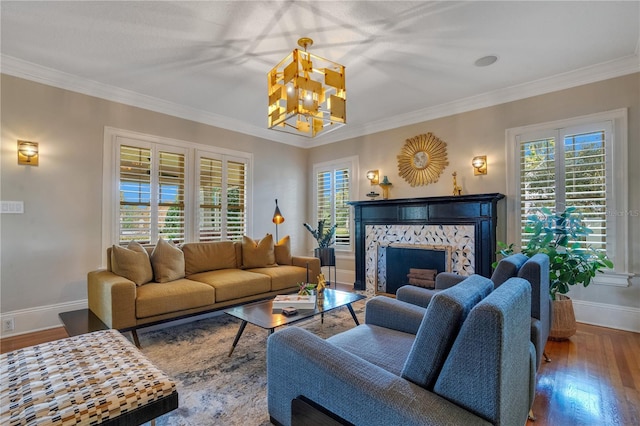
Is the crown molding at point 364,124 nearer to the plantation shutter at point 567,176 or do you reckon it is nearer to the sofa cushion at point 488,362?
the plantation shutter at point 567,176

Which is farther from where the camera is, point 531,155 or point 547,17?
point 531,155

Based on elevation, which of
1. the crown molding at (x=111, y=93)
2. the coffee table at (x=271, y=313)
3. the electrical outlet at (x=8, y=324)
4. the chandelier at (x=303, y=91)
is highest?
the crown molding at (x=111, y=93)

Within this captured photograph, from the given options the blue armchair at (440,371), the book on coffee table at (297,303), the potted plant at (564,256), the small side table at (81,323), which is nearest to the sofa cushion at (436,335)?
the blue armchair at (440,371)

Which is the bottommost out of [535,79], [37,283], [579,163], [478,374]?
[37,283]

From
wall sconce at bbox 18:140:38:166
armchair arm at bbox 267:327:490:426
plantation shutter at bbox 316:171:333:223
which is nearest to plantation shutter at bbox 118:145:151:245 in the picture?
wall sconce at bbox 18:140:38:166

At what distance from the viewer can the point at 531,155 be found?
12.5 ft

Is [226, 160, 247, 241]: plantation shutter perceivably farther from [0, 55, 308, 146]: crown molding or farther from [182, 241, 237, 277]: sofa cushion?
[182, 241, 237, 277]: sofa cushion

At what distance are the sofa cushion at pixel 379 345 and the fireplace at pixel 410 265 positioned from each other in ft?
8.00

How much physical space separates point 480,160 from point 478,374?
3768 millimetres

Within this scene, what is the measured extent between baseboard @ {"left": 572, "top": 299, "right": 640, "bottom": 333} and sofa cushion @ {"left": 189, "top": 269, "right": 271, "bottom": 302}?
12.0 feet

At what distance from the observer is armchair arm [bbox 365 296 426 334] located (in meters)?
2.02

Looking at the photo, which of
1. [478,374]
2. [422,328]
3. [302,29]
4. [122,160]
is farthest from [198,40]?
[478,374]

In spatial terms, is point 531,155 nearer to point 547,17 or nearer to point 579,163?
point 579,163

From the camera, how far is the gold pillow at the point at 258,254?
433 centimetres
